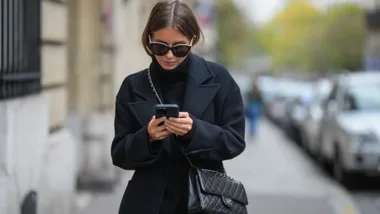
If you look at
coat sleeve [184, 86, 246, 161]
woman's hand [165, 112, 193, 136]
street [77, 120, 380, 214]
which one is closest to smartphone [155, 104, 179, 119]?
woman's hand [165, 112, 193, 136]

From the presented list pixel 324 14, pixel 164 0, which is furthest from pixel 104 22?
pixel 324 14

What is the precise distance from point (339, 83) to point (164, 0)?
11.2 metres

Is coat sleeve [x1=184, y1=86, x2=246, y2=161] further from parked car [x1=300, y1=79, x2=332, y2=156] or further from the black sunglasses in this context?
parked car [x1=300, y1=79, x2=332, y2=156]

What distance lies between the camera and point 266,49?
107 metres

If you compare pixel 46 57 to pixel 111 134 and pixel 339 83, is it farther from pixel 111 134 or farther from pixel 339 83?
pixel 339 83

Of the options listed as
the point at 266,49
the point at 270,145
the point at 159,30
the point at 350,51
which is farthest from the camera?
the point at 266,49

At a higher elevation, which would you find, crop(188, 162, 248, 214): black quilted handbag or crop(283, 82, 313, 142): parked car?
crop(188, 162, 248, 214): black quilted handbag

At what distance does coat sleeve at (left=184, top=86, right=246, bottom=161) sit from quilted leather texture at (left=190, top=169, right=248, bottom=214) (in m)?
0.09

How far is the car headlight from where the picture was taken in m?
11.7

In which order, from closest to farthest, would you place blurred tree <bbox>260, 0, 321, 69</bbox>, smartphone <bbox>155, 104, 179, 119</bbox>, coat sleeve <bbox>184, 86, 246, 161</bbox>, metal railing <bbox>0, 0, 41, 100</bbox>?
smartphone <bbox>155, 104, 179, 119</bbox>
coat sleeve <bbox>184, 86, 246, 161</bbox>
metal railing <bbox>0, 0, 41, 100</bbox>
blurred tree <bbox>260, 0, 321, 69</bbox>

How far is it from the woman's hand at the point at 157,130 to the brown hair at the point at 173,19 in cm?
47

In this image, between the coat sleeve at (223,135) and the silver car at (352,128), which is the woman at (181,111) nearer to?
the coat sleeve at (223,135)

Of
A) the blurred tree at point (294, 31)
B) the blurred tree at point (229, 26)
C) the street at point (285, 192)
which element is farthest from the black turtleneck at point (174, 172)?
the blurred tree at point (294, 31)

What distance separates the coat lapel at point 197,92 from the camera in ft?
11.6
